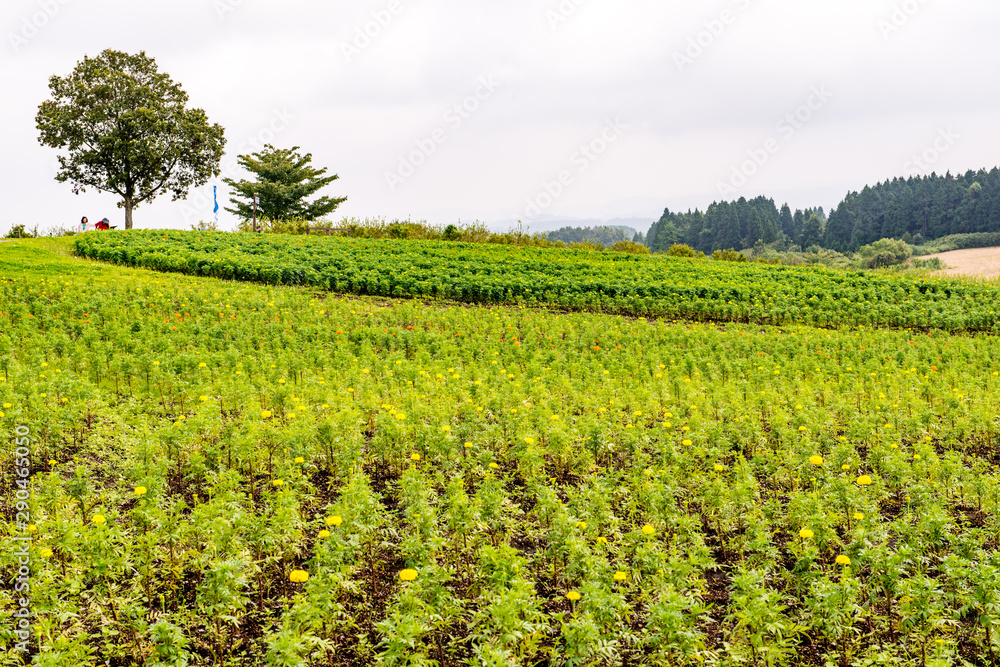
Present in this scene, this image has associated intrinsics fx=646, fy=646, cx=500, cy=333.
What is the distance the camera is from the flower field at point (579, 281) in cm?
2030

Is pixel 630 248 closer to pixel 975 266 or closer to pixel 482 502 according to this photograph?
pixel 482 502

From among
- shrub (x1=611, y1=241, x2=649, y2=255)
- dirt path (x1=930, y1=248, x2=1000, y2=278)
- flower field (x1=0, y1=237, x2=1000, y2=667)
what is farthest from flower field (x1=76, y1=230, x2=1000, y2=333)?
dirt path (x1=930, y1=248, x2=1000, y2=278)

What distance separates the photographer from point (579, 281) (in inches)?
874

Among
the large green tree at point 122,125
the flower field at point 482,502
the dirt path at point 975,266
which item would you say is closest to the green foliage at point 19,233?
the large green tree at point 122,125

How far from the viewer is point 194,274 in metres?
22.2

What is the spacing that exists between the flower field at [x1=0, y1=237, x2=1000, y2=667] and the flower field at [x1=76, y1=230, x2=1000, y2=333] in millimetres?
7768

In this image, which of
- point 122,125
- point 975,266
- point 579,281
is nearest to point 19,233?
point 122,125

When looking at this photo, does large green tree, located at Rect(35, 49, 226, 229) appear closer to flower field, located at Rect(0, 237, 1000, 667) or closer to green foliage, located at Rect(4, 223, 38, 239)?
green foliage, located at Rect(4, 223, 38, 239)

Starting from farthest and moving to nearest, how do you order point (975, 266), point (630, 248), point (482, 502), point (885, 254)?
point (885, 254)
point (975, 266)
point (630, 248)
point (482, 502)

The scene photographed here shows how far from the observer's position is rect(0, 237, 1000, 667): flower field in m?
4.16

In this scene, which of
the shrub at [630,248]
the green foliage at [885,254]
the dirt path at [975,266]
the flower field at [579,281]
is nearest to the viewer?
the flower field at [579,281]

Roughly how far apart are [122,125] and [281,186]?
1161cm

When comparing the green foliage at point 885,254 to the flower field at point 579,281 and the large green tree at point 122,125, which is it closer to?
the flower field at point 579,281

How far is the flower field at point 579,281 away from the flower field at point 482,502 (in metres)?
7.77
